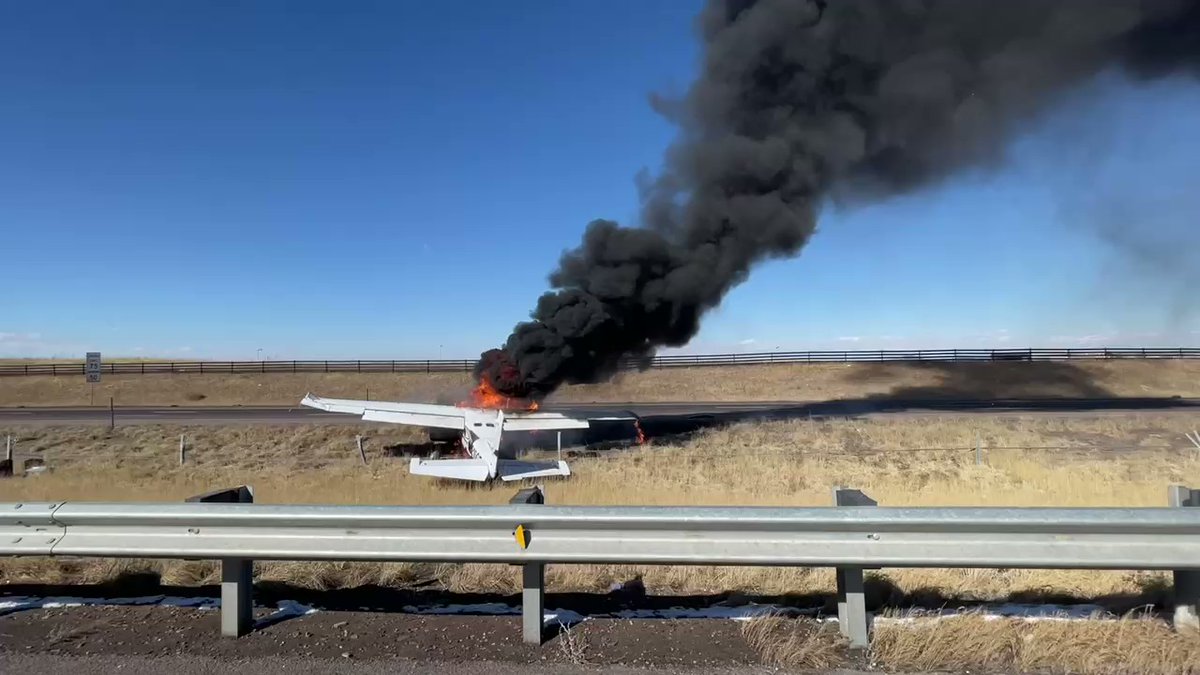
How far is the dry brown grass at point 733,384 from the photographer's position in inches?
1924

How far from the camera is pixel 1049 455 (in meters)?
18.7

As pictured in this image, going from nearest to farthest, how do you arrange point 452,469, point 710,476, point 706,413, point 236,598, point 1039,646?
1. point 1039,646
2. point 236,598
3. point 710,476
4. point 452,469
5. point 706,413

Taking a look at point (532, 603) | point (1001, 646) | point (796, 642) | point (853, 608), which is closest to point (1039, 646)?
point (1001, 646)

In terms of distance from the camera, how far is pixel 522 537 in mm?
3926

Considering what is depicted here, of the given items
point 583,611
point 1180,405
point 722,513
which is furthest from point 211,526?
point 1180,405

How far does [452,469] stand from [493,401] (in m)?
9.80

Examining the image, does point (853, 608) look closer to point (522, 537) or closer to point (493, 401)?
point (522, 537)

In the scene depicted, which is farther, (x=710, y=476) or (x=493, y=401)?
(x=493, y=401)

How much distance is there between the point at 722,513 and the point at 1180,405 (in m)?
41.3

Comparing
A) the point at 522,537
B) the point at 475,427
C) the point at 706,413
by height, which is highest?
the point at 522,537

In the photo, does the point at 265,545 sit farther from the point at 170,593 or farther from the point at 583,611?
the point at 583,611

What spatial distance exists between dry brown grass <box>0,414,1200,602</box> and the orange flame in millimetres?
3147

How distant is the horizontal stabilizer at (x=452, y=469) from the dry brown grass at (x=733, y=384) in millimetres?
30019

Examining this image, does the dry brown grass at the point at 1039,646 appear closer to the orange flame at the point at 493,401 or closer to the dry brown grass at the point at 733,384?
the orange flame at the point at 493,401
